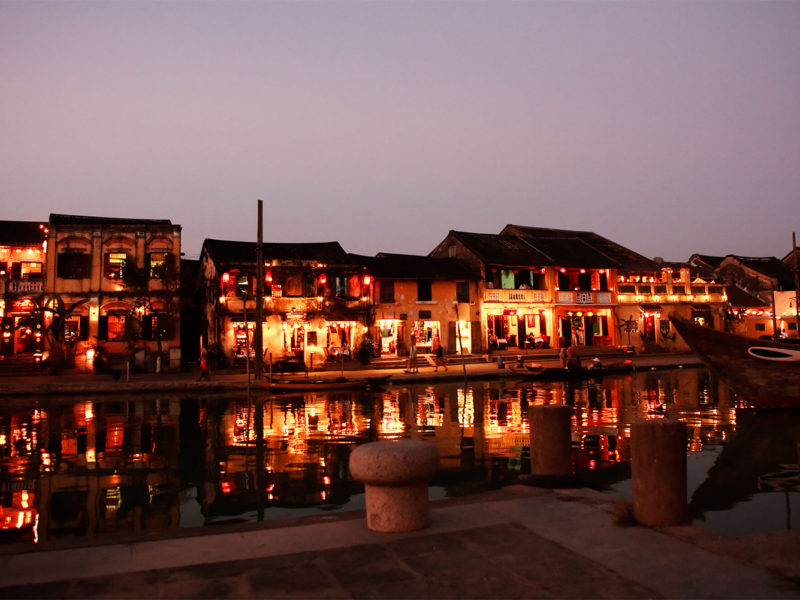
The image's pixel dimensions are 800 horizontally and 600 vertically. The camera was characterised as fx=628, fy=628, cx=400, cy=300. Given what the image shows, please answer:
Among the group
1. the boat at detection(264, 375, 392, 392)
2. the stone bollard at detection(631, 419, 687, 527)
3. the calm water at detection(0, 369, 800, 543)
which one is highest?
the boat at detection(264, 375, 392, 392)

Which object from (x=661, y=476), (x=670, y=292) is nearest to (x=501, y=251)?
(x=670, y=292)

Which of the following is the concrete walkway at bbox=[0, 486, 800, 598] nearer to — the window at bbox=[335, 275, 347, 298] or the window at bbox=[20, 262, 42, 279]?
the window at bbox=[335, 275, 347, 298]

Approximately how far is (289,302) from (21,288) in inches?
536

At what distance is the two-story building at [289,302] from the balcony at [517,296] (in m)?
8.72

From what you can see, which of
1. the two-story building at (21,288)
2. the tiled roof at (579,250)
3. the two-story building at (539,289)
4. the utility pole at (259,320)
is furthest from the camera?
the tiled roof at (579,250)

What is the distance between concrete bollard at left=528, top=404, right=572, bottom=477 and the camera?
23.6ft

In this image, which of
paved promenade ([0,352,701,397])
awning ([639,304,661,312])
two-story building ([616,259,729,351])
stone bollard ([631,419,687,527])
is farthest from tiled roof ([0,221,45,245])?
awning ([639,304,661,312])

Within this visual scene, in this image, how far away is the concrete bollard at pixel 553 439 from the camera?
7184mm

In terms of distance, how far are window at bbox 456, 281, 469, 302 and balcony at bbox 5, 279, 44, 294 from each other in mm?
23731

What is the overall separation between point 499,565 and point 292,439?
10.2 metres

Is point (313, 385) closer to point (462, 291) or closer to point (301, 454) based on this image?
point (301, 454)

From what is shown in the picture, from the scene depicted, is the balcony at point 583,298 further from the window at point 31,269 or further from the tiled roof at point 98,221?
the window at point 31,269

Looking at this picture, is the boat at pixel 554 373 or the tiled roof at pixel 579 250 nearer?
the boat at pixel 554 373

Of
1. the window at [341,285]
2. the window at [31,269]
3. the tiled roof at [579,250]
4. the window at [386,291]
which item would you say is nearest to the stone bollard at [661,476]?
the window at [341,285]
